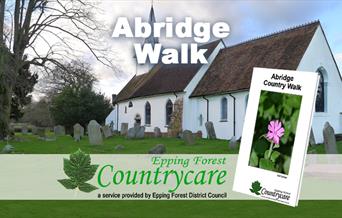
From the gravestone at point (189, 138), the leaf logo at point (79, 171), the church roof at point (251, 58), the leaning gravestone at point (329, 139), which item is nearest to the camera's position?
the leaf logo at point (79, 171)

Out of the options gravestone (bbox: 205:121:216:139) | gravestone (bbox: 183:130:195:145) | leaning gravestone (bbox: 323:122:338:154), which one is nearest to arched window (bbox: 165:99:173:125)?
gravestone (bbox: 205:121:216:139)

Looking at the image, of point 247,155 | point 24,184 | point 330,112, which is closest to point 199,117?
point 330,112

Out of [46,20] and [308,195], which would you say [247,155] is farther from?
[46,20]

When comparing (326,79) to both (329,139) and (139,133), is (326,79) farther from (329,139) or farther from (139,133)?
(329,139)

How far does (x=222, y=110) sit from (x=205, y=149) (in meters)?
10.0

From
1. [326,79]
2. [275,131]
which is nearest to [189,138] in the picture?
[326,79]

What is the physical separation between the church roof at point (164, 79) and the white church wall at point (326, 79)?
10115mm

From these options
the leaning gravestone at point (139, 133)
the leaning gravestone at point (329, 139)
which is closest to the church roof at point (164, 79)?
the leaning gravestone at point (139, 133)

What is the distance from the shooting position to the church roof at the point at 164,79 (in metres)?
34.0

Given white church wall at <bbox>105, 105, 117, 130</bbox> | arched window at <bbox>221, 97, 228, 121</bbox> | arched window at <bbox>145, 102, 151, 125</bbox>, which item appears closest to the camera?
arched window at <bbox>221, 97, 228, 121</bbox>

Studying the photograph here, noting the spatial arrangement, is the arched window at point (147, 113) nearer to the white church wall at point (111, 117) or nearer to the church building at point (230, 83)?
the church building at point (230, 83)

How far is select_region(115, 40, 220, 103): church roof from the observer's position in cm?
3403

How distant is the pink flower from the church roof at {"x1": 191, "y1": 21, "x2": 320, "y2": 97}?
19989 mm
